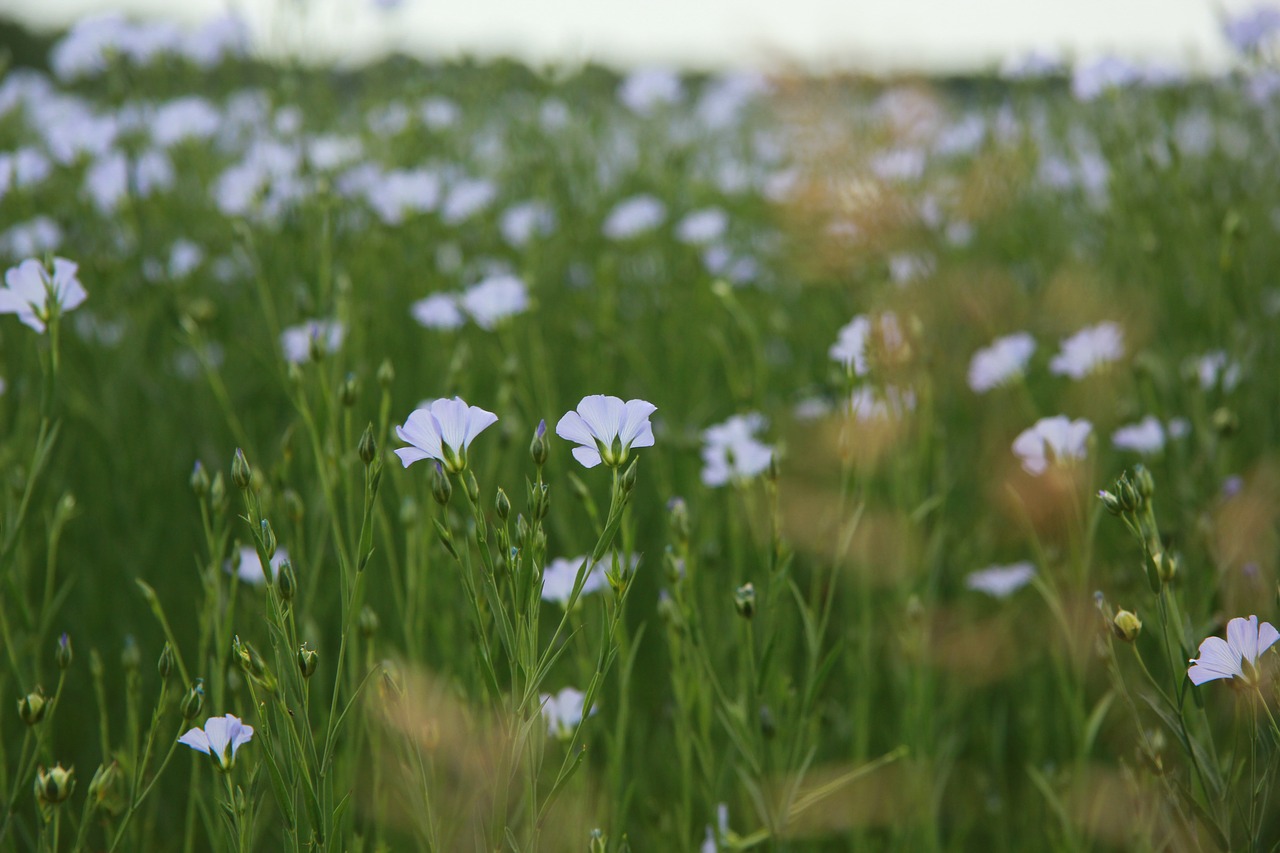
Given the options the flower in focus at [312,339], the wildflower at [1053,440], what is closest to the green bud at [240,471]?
the flower in focus at [312,339]

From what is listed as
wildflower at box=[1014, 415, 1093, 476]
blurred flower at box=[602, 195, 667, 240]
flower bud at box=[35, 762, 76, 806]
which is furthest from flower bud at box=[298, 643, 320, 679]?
blurred flower at box=[602, 195, 667, 240]

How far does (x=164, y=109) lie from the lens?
293 cm

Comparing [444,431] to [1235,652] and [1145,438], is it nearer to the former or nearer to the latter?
[1235,652]

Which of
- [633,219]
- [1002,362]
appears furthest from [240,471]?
[633,219]

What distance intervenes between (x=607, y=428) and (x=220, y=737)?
434 millimetres

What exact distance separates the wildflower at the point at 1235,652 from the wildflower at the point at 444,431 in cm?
61

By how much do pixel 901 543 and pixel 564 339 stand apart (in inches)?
53.7

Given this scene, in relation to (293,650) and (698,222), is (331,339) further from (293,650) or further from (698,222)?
(698,222)

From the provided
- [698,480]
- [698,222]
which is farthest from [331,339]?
[698,222]

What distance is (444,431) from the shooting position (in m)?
0.88

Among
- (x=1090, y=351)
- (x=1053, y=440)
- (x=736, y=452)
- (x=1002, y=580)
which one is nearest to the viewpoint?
(x=1053, y=440)

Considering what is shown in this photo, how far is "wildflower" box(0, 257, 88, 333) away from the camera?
118 centimetres

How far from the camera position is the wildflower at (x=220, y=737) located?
87cm

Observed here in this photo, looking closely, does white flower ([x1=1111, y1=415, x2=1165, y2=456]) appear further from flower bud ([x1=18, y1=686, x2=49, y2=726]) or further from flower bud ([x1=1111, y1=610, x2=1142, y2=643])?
flower bud ([x1=18, y1=686, x2=49, y2=726])
